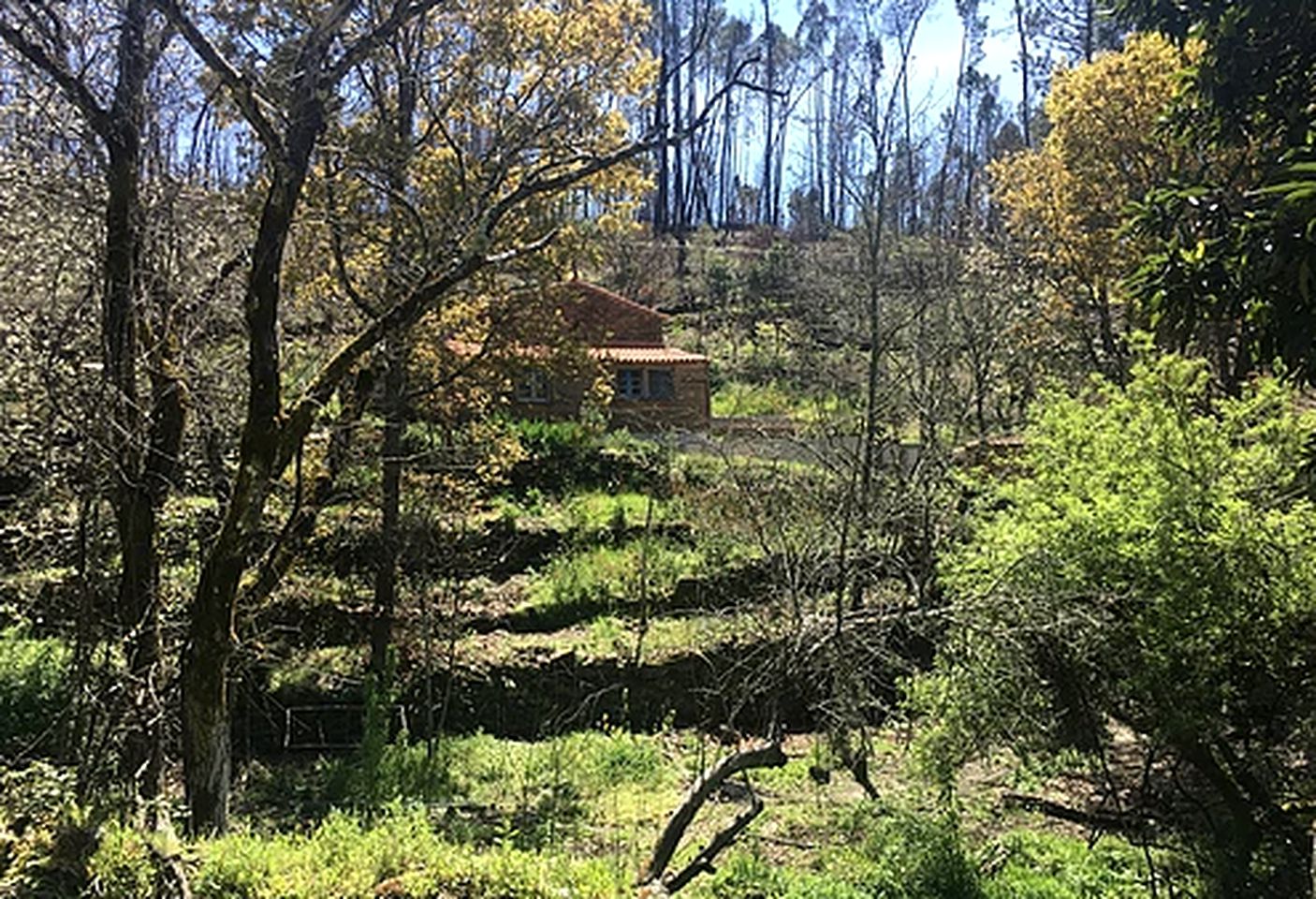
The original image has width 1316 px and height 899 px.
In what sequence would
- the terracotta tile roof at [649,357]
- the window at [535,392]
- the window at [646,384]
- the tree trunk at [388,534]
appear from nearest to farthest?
the tree trunk at [388,534]
the window at [535,392]
the terracotta tile roof at [649,357]
the window at [646,384]

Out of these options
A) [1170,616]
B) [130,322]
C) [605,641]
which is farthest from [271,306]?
[605,641]

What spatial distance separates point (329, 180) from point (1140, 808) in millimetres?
10321

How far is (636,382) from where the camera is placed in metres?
29.0

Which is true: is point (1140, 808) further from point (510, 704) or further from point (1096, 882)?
point (510, 704)

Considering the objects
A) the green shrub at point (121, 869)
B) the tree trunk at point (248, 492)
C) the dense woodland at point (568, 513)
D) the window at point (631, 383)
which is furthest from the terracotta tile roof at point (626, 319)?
the green shrub at point (121, 869)

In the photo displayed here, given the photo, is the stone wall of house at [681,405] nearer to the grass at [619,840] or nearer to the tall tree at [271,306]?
the grass at [619,840]

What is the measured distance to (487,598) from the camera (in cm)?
1705

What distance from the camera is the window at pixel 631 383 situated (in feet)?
94.4

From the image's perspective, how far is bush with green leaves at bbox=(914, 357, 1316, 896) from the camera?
27.0 ft

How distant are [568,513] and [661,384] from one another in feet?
35.1

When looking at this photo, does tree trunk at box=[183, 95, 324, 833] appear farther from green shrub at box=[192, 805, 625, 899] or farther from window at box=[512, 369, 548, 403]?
window at box=[512, 369, 548, 403]

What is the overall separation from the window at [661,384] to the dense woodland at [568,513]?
8650mm

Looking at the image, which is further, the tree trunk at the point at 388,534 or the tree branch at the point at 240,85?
the tree trunk at the point at 388,534

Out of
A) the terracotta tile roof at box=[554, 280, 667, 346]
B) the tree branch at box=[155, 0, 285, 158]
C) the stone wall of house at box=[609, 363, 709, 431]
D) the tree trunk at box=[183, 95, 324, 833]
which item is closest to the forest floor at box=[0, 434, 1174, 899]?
the tree trunk at box=[183, 95, 324, 833]
